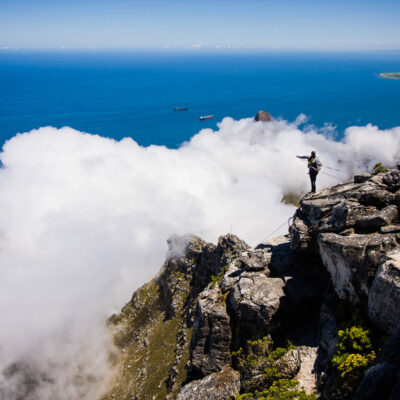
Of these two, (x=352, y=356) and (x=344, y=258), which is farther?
(x=344, y=258)

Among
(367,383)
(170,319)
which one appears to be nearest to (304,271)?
(367,383)

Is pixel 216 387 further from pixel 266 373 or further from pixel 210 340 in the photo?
pixel 266 373

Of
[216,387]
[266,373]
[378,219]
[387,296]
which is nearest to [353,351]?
[387,296]

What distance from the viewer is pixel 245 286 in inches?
933

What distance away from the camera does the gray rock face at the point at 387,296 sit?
580 inches

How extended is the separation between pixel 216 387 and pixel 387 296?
12846 millimetres

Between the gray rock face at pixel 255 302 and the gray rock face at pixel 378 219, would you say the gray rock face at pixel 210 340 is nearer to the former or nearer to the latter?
the gray rock face at pixel 255 302

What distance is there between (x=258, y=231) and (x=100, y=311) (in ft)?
293

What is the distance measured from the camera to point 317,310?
22156 mm

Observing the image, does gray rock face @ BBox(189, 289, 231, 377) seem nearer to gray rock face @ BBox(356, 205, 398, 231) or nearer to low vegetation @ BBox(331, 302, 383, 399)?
low vegetation @ BBox(331, 302, 383, 399)

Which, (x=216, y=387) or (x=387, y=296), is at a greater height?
(x=387, y=296)

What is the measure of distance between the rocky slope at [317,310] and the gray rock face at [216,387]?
0.07 m

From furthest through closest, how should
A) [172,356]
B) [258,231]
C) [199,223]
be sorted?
[199,223] → [258,231] → [172,356]

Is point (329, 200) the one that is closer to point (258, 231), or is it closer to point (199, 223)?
point (258, 231)
